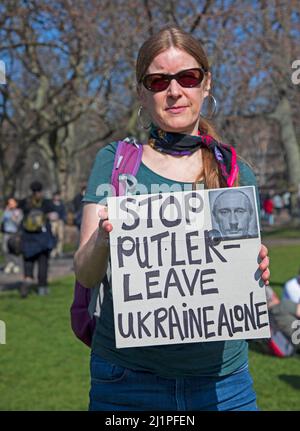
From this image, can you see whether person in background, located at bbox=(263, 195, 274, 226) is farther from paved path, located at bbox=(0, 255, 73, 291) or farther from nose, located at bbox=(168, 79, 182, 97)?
nose, located at bbox=(168, 79, 182, 97)

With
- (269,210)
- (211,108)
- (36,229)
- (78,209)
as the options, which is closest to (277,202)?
(269,210)

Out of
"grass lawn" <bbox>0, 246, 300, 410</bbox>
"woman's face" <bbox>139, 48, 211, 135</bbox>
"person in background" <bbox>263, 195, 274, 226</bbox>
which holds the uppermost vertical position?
"person in background" <bbox>263, 195, 274, 226</bbox>

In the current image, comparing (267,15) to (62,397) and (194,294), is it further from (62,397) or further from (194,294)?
(194,294)

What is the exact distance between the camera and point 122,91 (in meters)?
21.6

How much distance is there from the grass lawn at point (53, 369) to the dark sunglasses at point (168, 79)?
3.65 m

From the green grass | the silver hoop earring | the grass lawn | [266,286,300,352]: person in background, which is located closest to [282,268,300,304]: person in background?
[266,286,300,352]: person in background

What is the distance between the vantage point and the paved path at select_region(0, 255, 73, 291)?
1347cm

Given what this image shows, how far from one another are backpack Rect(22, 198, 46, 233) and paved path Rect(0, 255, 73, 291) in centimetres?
133

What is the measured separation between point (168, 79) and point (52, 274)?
530 inches

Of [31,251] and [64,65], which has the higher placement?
[64,65]

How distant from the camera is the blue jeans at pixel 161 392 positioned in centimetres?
226

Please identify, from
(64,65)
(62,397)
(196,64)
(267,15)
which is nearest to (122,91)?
(64,65)

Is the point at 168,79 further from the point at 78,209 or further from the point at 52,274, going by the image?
the point at 52,274

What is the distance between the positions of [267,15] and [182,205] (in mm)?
17172
